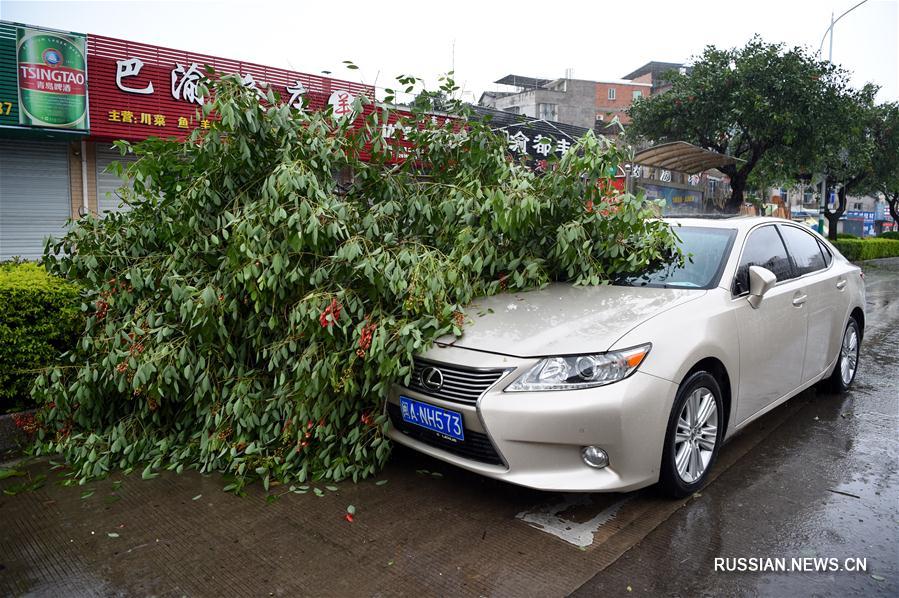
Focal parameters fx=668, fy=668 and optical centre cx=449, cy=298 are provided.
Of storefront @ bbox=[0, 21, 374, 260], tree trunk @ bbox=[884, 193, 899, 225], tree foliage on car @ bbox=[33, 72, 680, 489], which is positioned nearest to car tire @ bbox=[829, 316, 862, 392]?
tree foliage on car @ bbox=[33, 72, 680, 489]

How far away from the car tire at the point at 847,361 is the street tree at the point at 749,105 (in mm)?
12393

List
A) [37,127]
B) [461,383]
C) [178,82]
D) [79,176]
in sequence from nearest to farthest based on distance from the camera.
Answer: [461,383], [37,127], [79,176], [178,82]

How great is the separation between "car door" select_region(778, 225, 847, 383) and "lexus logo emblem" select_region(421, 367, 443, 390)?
2773 mm

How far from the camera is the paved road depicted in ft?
9.14

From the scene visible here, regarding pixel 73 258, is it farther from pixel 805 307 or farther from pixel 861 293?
pixel 861 293

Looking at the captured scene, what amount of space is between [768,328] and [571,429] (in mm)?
1786

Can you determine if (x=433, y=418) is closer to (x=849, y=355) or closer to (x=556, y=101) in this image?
(x=849, y=355)

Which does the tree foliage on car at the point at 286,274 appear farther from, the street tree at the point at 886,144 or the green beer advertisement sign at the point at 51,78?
the street tree at the point at 886,144

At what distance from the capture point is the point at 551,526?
3273 mm

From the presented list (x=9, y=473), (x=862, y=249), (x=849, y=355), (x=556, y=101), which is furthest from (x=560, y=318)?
(x=556, y=101)

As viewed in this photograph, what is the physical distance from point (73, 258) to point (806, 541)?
469 cm

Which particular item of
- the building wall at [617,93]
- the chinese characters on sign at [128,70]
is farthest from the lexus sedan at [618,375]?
the building wall at [617,93]

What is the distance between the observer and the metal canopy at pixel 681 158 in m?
13.7

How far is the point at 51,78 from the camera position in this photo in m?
9.83
